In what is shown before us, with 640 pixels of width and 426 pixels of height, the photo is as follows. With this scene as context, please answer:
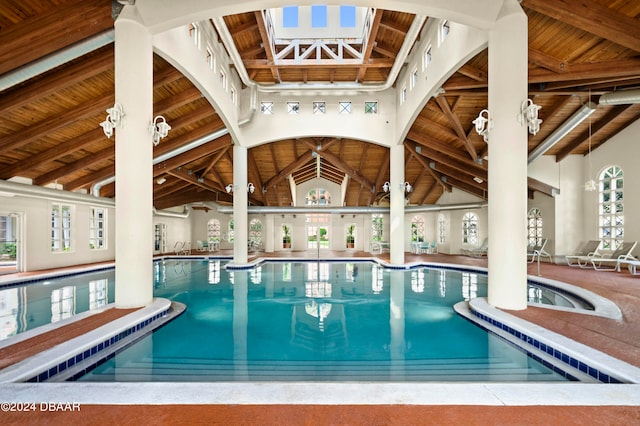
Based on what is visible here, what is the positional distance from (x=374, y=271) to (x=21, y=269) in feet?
39.1

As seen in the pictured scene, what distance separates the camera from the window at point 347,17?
10305 mm

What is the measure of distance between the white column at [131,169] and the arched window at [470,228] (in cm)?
1645

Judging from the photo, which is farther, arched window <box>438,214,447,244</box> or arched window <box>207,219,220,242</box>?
arched window <box>207,219,220,242</box>

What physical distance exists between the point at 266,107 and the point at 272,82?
1.03 meters

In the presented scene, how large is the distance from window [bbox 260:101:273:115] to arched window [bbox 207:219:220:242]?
34.4 ft

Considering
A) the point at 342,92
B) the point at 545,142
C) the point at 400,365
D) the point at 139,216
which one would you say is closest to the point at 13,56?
the point at 139,216

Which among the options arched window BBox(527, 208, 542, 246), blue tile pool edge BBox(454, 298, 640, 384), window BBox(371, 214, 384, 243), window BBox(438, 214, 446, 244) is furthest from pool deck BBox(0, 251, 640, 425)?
window BBox(371, 214, 384, 243)

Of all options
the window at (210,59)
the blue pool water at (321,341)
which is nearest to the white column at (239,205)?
the window at (210,59)

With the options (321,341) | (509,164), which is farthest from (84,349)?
(509,164)

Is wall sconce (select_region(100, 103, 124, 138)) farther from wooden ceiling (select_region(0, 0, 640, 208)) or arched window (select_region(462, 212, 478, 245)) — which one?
arched window (select_region(462, 212, 478, 245))

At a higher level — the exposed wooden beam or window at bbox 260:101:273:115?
window at bbox 260:101:273:115

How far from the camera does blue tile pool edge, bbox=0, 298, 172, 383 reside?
9.68 ft

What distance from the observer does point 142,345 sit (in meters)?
4.27

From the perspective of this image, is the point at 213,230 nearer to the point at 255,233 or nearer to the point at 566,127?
the point at 255,233
